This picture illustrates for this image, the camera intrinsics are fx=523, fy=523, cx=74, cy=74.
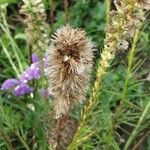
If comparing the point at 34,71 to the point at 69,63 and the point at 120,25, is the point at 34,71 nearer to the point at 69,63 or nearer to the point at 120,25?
the point at 69,63

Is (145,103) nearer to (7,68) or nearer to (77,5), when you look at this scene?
(7,68)

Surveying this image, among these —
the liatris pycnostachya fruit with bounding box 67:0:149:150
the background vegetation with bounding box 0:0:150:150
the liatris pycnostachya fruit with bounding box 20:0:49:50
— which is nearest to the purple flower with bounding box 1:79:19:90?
the background vegetation with bounding box 0:0:150:150

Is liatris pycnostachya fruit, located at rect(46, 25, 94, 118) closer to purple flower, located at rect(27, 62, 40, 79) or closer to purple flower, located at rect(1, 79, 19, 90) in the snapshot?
purple flower, located at rect(27, 62, 40, 79)

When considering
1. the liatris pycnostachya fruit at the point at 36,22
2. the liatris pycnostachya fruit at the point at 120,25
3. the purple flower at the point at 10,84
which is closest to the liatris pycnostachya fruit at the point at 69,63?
the liatris pycnostachya fruit at the point at 120,25

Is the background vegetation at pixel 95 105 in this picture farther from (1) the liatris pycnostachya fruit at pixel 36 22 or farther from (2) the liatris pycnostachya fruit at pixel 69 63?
(1) the liatris pycnostachya fruit at pixel 36 22

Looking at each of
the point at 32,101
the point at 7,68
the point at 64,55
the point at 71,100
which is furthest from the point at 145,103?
the point at 64,55

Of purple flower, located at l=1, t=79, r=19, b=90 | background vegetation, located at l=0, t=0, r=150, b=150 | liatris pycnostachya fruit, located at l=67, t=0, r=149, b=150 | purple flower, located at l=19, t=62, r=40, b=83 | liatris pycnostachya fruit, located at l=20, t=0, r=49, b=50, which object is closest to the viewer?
liatris pycnostachya fruit, located at l=67, t=0, r=149, b=150
